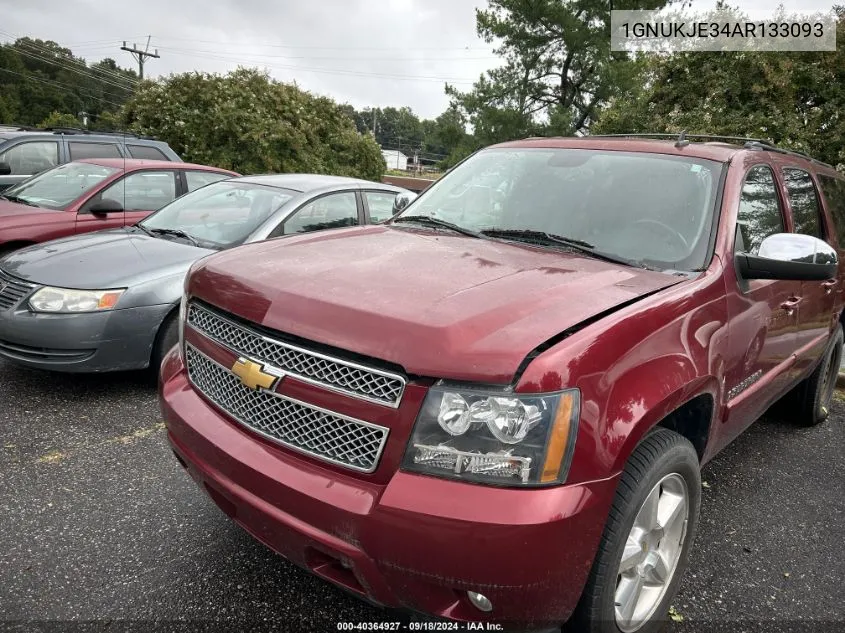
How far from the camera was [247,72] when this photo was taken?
52.4 feet

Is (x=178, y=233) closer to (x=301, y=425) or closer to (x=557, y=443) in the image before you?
(x=301, y=425)

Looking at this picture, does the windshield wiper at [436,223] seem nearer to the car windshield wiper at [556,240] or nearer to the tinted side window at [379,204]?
the car windshield wiper at [556,240]

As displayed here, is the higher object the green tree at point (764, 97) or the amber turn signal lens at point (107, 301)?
the green tree at point (764, 97)

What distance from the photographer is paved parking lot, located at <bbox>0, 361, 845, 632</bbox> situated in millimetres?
2240

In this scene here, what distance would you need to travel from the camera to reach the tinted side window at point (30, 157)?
26.4 ft

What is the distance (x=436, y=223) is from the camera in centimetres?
304

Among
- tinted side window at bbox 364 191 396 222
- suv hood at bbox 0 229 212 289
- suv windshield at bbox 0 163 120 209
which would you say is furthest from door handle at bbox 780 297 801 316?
suv windshield at bbox 0 163 120 209

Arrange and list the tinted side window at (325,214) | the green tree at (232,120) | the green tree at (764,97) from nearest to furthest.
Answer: the tinted side window at (325,214) < the green tree at (764,97) < the green tree at (232,120)

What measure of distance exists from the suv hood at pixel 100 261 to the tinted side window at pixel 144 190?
5.48 feet

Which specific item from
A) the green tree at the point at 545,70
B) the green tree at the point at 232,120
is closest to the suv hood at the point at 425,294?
the green tree at the point at 232,120

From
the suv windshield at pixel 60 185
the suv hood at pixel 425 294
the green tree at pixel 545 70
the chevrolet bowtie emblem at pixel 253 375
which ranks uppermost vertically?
the green tree at pixel 545 70

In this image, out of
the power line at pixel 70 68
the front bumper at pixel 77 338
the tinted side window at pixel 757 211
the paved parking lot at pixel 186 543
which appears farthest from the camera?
the power line at pixel 70 68

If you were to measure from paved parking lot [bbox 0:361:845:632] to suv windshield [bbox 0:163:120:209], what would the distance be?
2845mm

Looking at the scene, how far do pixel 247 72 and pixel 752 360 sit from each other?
16087 millimetres
